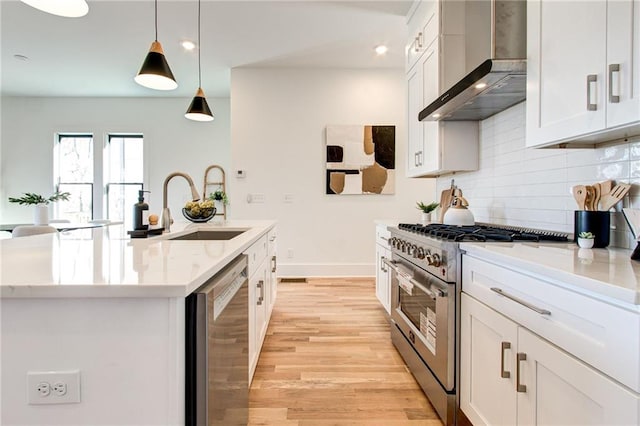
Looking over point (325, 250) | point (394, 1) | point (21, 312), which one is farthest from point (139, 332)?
point (325, 250)

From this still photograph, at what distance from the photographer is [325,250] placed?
480 centimetres

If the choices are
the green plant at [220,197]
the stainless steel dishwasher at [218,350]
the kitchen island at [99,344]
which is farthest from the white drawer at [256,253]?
the green plant at [220,197]

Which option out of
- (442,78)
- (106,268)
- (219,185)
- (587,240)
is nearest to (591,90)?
(587,240)

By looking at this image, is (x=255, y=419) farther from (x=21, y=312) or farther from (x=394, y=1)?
(x=394, y=1)

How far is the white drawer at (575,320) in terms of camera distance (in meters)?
0.74

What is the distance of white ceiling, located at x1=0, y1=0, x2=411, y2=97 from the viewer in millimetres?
3297

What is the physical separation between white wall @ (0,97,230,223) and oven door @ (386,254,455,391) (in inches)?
193

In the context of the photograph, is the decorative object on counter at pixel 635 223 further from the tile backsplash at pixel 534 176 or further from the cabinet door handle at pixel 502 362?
the cabinet door handle at pixel 502 362

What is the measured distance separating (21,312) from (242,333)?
0.77 meters

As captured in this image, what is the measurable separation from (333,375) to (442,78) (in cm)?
219

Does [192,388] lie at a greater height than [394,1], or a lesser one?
lesser

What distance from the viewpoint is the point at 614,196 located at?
4.36 feet

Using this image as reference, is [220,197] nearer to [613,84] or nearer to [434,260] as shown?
[434,260]

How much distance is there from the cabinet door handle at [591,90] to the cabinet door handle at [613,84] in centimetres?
6
